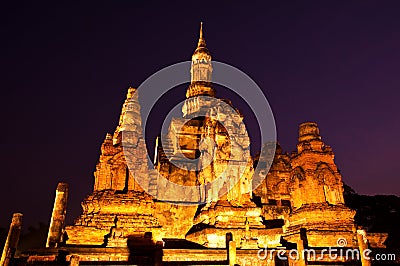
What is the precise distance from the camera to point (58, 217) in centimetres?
2325

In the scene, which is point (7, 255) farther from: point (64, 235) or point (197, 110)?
point (197, 110)

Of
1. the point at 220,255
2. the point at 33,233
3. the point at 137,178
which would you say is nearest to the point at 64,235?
the point at 137,178

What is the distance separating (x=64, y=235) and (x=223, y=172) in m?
12.5

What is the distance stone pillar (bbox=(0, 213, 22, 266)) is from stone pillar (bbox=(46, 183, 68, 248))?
105 inches

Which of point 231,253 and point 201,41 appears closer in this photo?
point 231,253

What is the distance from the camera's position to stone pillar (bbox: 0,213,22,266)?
58.1ft

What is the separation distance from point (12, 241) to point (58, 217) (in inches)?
167

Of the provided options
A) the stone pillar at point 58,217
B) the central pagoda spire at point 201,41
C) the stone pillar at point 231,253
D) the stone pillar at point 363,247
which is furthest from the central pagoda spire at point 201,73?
the stone pillar at point 231,253

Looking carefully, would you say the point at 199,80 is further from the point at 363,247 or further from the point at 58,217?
the point at 363,247

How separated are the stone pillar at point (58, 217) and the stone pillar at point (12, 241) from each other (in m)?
2.67

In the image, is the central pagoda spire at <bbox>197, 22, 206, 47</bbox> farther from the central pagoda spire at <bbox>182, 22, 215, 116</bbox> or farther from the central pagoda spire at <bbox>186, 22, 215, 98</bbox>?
the central pagoda spire at <bbox>186, 22, 215, 98</bbox>

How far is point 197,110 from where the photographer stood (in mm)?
43250

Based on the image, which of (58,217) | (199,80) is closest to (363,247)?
(58,217)

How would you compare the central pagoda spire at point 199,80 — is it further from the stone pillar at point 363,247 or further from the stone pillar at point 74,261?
the stone pillar at point 74,261
